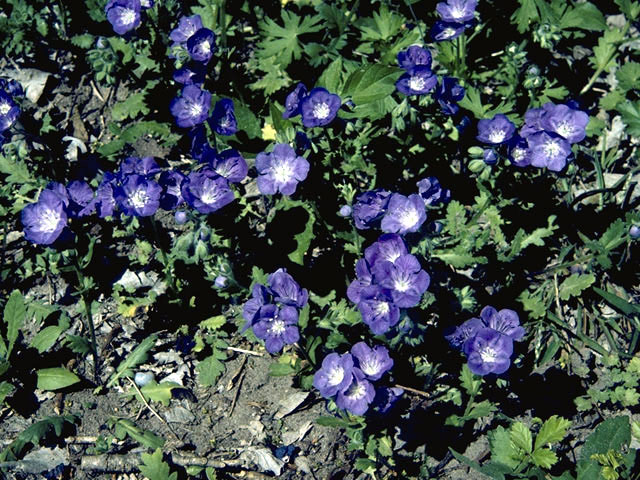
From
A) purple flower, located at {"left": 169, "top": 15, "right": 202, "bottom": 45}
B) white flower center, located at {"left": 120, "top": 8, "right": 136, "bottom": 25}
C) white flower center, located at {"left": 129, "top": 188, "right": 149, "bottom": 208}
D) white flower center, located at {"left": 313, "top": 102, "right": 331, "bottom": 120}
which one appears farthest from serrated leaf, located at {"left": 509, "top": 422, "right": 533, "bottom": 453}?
white flower center, located at {"left": 120, "top": 8, "right": 136, "bottom": 25}

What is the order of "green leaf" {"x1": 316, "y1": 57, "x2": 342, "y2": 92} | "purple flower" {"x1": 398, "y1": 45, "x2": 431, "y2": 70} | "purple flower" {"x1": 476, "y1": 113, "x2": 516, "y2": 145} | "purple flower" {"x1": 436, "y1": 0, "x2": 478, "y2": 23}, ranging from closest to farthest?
"purple flower" {"x1": 476, "y1": 113, "x2": 516, "y2": 145} → "purple flower" {"x1": 398, "y1": 45, "x2": 431, "y2": 70} → "green leaf" {"x1": 316, "y1": 57, "x2": 342, "y2": 92} → "purple flower" {"x1": 436, "y1": 0, "x2": 478, "y2": 23}

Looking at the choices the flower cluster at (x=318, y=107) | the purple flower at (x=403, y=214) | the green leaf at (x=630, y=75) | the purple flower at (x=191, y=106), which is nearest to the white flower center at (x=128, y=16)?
the purple flower at (x=191, y=106)

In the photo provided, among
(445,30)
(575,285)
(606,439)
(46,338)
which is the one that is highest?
(445,30)

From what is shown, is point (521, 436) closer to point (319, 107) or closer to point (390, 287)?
point (390, 287)

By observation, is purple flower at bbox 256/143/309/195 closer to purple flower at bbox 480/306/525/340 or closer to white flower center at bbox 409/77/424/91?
white flower center at bbox 409/77/424/91

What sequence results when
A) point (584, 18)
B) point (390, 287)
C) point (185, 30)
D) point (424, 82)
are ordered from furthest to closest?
point (584, 18) → point (185, 30) → point (424, 82) → point (390, 287)

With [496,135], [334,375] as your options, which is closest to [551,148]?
[496,135]

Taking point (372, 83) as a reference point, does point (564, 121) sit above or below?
below
